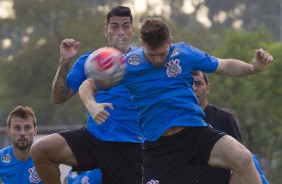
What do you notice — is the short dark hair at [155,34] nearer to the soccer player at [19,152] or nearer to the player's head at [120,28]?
the player's head at [120,28]

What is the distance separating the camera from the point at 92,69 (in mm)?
9539

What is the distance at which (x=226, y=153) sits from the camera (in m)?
9.12

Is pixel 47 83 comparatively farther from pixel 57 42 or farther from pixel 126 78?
pixel 126 78

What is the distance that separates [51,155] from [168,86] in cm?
139

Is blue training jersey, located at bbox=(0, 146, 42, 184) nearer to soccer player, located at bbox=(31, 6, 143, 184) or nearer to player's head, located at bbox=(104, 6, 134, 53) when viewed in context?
soccer player, located at bbox=(31, 6, 143, 184)

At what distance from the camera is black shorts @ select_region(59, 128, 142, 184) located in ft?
32.7

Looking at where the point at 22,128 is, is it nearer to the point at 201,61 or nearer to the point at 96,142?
the point at 96,142

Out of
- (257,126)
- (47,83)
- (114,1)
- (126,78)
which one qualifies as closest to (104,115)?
(126,78)

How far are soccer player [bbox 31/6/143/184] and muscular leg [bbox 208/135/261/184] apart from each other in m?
1.19

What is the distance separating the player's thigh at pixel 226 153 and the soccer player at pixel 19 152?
3752 millimetres

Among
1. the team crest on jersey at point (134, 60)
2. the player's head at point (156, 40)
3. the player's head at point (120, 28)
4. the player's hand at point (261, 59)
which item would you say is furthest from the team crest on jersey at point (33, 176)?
the player's hand at point (261, 59)

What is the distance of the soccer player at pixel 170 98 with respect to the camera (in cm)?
933

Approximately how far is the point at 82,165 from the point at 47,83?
43.7 m

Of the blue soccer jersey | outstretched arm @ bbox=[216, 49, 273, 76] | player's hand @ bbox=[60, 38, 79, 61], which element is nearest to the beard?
the blue soccer jersey
